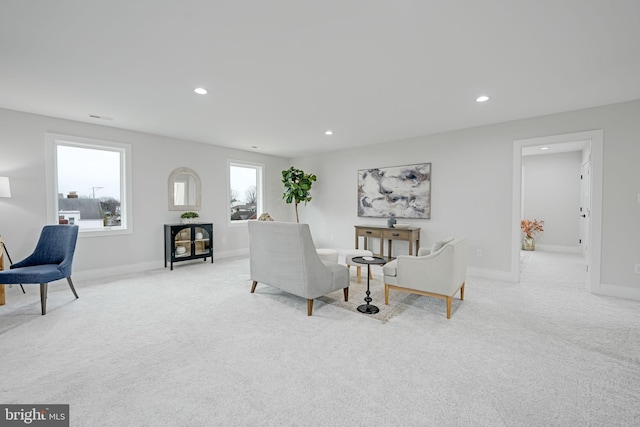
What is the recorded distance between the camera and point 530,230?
23.7 feet

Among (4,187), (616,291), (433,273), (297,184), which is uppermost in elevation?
(297,184)

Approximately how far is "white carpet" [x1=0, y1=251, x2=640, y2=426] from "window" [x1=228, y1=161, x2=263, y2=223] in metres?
3.24

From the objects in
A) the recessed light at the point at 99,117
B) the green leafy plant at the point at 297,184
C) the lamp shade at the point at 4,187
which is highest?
the recessed light at the point at 99,117

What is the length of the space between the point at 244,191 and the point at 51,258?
376 cm

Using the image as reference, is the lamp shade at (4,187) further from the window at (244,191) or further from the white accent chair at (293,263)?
the window at (244,191)

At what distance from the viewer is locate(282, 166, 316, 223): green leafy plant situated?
262 inches

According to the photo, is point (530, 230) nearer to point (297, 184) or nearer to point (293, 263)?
point (297, 184)

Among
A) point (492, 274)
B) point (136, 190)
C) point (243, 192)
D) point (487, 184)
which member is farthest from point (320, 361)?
point (243, 192)

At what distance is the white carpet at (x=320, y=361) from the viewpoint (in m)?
1.62

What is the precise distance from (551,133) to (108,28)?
16.9 feet

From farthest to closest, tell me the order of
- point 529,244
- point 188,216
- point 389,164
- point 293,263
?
point 529,244, point 389,164, point 188,216, point 293,263

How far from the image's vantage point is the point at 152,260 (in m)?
5.15

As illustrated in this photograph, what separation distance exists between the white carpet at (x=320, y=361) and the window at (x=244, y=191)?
3.24 metres

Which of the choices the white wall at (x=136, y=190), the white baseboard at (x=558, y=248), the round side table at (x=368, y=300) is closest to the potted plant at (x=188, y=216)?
the white wall at (x=136, y=190)
